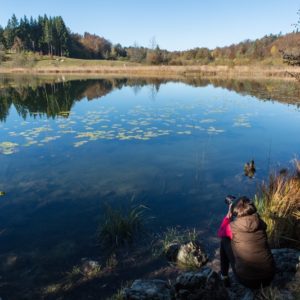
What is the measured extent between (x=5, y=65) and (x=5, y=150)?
62265 millimetres

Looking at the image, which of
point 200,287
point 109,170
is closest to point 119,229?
point 200,287

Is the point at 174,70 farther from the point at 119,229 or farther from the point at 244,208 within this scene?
the point at 244,208

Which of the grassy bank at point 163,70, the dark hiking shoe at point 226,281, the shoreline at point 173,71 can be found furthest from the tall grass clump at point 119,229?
the shoreline at point 173,71

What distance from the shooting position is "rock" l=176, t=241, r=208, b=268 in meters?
5.25

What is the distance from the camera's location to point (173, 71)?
54.6 metres

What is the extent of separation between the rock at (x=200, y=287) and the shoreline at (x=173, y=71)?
40.0 metres

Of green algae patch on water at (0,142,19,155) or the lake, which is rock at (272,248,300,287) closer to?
the lake

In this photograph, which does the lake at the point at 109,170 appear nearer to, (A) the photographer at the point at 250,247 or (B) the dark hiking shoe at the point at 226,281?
(B) the dark hiking shoe at the point at 226,281

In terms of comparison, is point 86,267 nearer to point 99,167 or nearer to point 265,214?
point 265,214

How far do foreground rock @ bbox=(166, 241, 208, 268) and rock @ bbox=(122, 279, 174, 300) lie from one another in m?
1.03

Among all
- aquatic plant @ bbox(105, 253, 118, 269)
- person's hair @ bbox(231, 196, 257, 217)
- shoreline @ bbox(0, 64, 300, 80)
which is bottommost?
aquatic plant @ bbox(105, 253, 118, 269)

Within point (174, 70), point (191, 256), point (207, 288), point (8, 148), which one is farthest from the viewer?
point (174, 70)

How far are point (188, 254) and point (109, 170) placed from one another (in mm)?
4696

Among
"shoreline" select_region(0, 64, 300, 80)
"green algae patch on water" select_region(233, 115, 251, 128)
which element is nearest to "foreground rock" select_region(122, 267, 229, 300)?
"green algae patch on water" select_region(233, 115, 251, 128)
